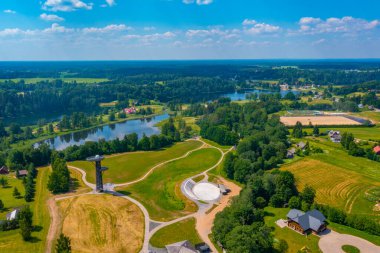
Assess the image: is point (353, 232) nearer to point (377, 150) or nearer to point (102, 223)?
point (102, 223)

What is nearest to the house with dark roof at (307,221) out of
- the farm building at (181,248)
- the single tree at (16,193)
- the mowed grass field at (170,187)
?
the farm building at (181,248)

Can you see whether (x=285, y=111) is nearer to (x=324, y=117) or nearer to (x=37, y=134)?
(x=324, y=117)

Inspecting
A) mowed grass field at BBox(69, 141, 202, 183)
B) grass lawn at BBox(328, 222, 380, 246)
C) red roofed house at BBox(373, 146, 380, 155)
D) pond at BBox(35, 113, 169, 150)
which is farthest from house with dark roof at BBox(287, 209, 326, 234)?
pond at BBox(35, 113, 169, 150)

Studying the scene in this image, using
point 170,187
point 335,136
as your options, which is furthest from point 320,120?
point 170,187

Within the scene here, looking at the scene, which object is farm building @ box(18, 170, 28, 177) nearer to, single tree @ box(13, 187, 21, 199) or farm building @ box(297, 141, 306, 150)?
single tree @ box(13, 187, 21, 199)

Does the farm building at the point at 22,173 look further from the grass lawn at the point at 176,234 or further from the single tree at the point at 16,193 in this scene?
the grass lawn at the point at 176,234

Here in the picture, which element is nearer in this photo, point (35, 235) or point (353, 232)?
point (353, 232)
